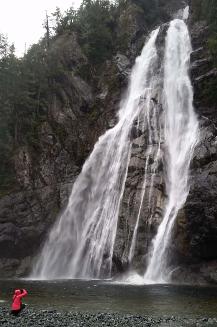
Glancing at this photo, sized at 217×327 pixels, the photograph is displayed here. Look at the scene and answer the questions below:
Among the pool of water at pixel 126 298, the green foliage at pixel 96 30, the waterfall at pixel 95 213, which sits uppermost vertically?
the green foliage at pixel 96 30

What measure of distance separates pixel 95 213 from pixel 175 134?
10.4 meters

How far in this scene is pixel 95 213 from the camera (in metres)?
44.4

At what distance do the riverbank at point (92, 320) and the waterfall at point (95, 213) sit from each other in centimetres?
1849

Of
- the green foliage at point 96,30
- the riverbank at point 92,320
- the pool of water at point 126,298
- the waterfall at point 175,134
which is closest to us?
the riverbank at point 92,320

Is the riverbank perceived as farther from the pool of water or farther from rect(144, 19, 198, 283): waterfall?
rect(144, 19, 198, 283): waterfall

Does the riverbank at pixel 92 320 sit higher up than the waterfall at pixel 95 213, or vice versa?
the waterfall at pixel 95 213

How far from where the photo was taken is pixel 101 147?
49.0m

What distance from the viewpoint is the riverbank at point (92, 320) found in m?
19.3

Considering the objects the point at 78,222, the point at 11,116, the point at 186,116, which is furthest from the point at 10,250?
the point at 186,116

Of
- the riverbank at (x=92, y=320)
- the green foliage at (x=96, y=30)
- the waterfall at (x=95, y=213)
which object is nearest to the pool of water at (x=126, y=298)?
the riverbank at (x=92, y=320)

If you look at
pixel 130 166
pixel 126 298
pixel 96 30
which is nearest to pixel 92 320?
pixel 126 298

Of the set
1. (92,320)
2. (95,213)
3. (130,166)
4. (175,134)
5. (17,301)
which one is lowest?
(92,320)

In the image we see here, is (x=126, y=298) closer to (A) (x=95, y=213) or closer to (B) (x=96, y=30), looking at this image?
(A) (x=95, y=213)

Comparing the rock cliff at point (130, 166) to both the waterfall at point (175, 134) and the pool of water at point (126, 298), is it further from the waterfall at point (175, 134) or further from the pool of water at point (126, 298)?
the pool of water at point (126, 298)
